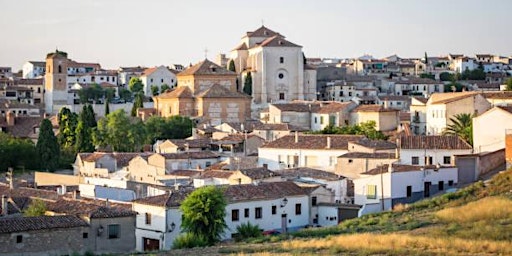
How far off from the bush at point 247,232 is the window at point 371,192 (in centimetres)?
488

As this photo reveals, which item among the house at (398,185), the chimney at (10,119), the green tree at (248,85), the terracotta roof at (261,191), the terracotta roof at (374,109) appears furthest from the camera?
the green tree at (248,85)

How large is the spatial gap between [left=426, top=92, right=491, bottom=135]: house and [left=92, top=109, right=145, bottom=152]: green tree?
50.1 ft

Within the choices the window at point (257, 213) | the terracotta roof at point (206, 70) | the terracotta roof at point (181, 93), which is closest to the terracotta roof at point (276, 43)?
the terracotta roof at point (206, 70)

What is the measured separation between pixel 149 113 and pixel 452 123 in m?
23.2

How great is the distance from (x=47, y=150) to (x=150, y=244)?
21.5m

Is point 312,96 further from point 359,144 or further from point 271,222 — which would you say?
point 271,222

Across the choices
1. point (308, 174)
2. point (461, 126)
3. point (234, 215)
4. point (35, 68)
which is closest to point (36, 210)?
point (234, 215)

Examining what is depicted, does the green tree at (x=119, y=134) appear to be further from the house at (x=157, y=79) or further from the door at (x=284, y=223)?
the house at (x=157, y=79)

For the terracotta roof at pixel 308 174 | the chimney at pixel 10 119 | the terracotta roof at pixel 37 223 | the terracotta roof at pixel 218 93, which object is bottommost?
the terracotta roof at pixel 37 223

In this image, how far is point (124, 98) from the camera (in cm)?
7931

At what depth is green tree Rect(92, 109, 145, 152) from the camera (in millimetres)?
50094

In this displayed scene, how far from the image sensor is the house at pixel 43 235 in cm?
2269

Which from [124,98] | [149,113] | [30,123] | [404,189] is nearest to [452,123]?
[404,189]

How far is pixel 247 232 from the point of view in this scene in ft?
86.5
